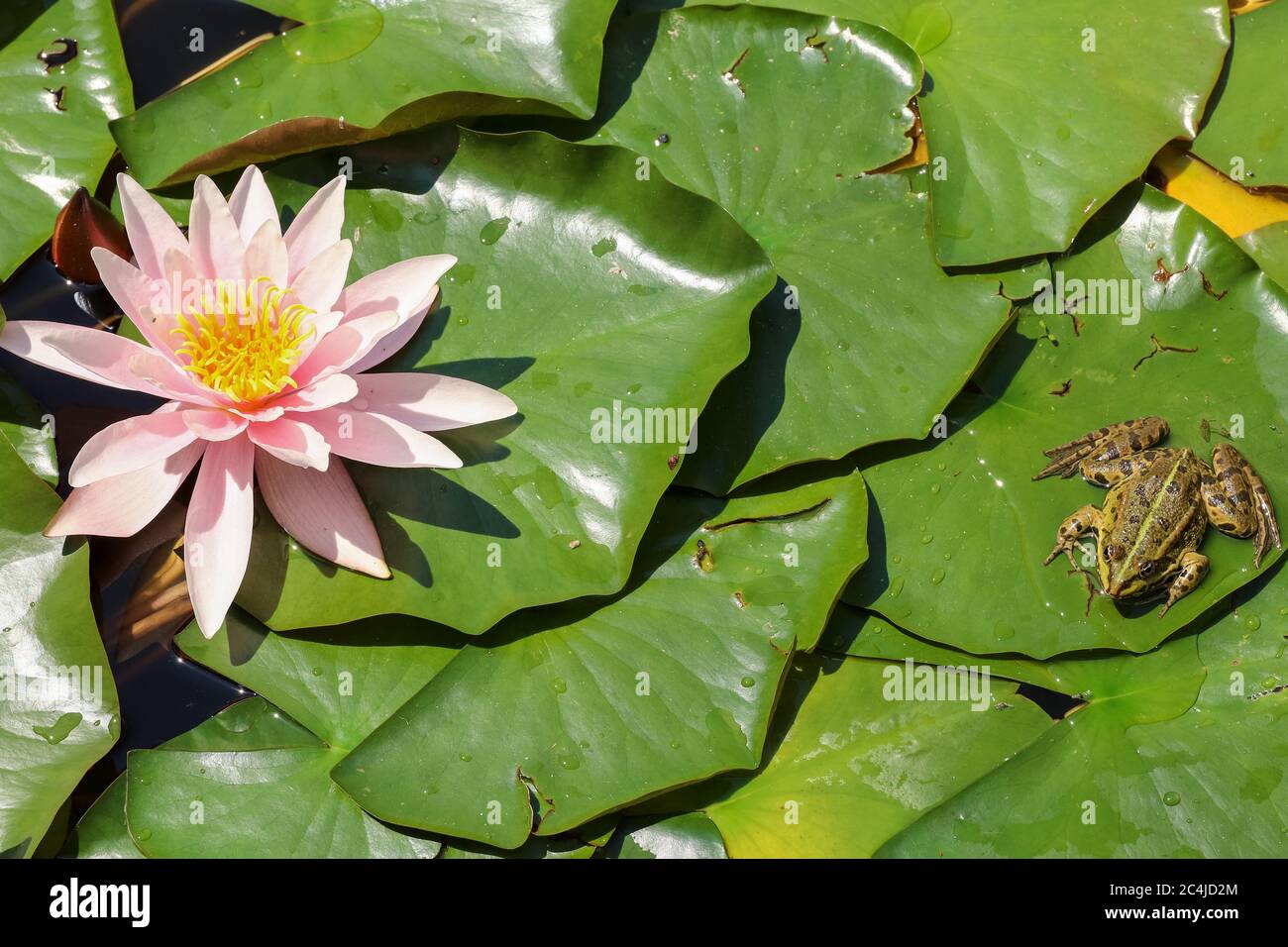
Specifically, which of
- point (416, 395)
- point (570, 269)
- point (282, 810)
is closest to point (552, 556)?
point (416, 395)

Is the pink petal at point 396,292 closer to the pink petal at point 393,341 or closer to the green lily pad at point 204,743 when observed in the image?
the pink petal at point 393,341

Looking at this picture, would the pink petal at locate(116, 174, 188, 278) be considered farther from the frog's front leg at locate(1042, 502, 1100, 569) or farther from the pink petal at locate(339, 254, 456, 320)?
the frog's front leg at locate(1042, 502, 1100, 569)

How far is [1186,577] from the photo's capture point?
3084 millimetres

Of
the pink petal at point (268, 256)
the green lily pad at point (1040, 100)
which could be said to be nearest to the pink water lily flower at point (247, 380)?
the pink petal at point (268, 256)

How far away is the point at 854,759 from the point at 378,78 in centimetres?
268

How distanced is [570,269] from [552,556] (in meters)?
0.90

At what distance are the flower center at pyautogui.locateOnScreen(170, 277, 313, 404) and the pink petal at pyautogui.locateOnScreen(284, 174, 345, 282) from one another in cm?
14

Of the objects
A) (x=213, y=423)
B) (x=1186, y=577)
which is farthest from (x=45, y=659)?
(x=1186, y=577)

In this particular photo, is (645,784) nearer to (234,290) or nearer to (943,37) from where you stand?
(234,290)

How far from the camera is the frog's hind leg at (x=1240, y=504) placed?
121 inches

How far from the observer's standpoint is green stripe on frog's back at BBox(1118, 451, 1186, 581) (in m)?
2.99

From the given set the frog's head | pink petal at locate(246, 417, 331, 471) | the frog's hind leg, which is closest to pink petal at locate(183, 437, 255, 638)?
pink petal at locate(246, 417, 331, 471)

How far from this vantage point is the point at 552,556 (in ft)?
9.22

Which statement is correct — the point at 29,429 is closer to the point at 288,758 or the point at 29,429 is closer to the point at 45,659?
the point at 45,659
